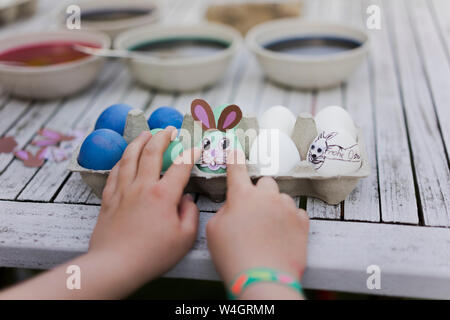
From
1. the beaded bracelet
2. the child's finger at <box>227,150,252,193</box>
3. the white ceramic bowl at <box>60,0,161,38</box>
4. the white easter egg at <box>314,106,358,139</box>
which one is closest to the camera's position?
the beaded bracelet

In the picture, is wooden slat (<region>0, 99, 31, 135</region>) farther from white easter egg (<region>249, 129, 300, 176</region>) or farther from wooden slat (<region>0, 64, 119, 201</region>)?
white easter egg (<region>249, 129, 300, 176</region>)

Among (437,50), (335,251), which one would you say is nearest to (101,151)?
(335,251)

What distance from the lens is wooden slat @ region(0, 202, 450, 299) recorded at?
0.64m

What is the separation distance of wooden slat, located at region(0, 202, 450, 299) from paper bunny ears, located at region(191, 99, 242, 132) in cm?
14

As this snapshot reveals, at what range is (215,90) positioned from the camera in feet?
3.84

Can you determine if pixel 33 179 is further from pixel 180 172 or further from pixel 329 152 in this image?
pixel 329 152

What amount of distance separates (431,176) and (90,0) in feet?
3.70

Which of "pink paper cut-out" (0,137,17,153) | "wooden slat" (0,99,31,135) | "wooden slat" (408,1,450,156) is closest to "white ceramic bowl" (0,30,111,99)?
"wooden slat" (0,99,31,135)

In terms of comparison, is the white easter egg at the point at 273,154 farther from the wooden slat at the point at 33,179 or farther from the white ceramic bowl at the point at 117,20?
the white ceramic bowl at the point at 117,20

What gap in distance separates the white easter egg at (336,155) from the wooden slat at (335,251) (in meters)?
0.08

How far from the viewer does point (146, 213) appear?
0.63 meters

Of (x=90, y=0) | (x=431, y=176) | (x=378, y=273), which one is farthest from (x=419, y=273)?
(x=90, y=0)
